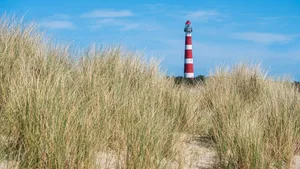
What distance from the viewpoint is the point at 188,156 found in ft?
14.7

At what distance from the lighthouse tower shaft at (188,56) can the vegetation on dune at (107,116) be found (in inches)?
562

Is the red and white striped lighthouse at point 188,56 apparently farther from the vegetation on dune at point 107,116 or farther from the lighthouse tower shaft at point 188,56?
the vegetation on dune at point 107,116

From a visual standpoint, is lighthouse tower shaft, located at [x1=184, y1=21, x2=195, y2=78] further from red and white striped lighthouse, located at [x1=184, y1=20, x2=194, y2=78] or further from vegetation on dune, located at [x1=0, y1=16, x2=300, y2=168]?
vegetation on dune, located at [x1=0, y1=16, x2=300, y2=168]

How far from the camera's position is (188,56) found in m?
22.0

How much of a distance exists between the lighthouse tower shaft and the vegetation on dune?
562 inches

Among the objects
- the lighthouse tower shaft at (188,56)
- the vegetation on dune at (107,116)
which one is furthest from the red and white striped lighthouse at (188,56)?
the vegetation on dune at (107,116)

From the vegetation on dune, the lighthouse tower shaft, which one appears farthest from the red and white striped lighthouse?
the vegetation on dune

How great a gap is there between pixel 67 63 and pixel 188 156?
8.11ft

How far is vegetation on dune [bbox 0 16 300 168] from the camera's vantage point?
10.6ft

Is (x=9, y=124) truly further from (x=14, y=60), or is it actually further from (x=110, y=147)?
(x=14, y=60)

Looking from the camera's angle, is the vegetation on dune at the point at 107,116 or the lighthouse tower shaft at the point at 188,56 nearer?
the vegetation on dune at the point at 107,116

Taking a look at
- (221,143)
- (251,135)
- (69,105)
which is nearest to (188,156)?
(221,143)

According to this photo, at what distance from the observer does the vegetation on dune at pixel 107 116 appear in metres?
3.24

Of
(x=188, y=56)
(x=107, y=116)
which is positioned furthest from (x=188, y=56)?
(x=107, y=116)
